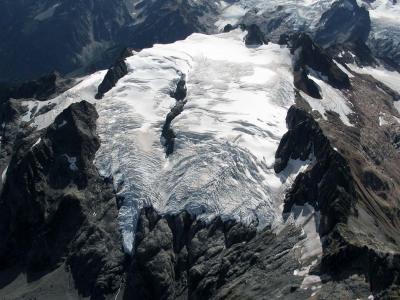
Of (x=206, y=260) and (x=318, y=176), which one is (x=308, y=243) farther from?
(x=318, y=176)

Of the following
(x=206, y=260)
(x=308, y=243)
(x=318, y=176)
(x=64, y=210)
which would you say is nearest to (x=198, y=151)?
(x=318, y=176)

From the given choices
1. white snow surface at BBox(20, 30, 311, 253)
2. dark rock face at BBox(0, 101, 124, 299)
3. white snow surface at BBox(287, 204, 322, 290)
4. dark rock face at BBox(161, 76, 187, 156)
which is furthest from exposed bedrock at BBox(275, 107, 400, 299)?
dark rock face at BBox(0, 101, 124, 299)

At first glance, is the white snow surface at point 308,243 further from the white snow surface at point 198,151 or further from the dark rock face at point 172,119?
the dark rock face at point 172,119

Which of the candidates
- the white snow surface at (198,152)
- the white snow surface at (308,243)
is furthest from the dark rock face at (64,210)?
the white snow surface at (308,243)

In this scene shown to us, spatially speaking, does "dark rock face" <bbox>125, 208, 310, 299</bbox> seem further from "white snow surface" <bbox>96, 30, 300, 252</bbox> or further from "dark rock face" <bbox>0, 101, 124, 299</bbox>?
"dark rock face" <bbox>0, 101, 124, 299</bbox>

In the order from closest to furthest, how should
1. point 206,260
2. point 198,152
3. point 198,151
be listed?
point 206,260 → point 198,152 → point 198,151
